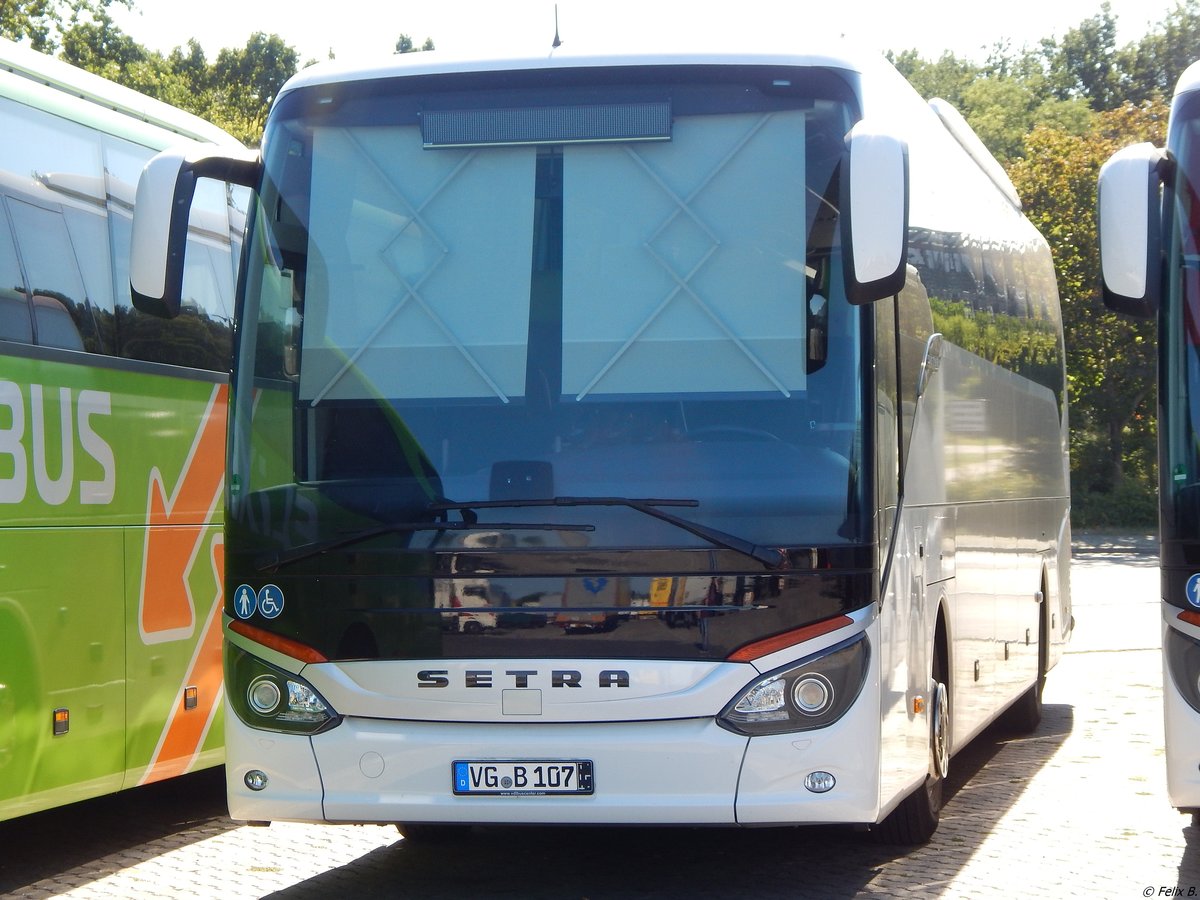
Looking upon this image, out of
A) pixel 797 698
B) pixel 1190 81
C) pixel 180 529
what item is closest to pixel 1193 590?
pixel 797 698

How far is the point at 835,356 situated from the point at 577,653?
1473 mm

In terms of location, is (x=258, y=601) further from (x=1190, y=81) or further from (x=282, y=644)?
(x=1190, y=81)

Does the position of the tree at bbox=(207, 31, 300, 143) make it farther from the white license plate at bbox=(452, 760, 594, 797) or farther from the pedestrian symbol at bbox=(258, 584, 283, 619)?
the white license plate at bbox=(452, 760, 594, 797)

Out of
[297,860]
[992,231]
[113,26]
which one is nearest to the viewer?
[297,860]

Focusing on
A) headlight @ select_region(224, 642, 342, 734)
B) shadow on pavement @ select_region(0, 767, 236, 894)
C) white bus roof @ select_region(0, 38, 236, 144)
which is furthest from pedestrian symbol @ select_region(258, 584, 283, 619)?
white bus roof @ select_region(0, 38, 236, 144)

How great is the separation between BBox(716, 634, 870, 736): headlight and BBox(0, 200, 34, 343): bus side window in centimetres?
353

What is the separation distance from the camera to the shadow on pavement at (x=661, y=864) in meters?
7.39

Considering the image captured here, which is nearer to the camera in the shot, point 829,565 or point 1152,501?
point 829,565

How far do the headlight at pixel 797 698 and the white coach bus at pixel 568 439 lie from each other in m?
0.01

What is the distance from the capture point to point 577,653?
6512 mm

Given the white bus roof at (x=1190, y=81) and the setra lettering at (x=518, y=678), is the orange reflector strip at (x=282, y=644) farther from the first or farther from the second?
the white bus roof at (x=1190, y=81)

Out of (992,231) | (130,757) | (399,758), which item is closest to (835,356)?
(399,758)

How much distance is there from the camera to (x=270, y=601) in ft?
22.4

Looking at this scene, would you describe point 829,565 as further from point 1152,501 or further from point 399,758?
point 1152,501
